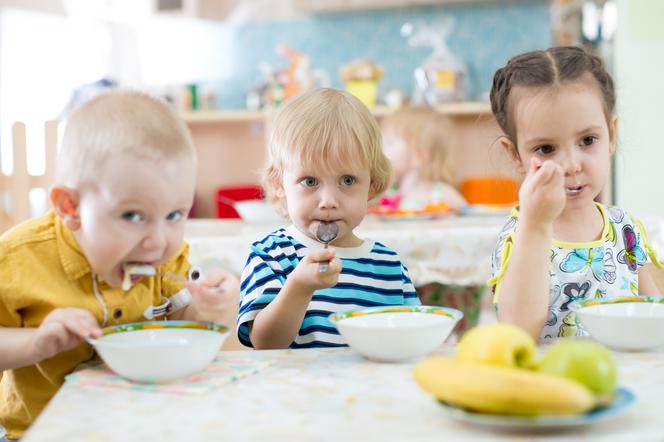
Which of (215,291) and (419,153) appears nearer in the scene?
(215,291)

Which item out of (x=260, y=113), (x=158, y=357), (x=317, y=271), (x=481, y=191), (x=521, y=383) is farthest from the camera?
(x=260, y=113)

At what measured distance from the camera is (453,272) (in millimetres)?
2211

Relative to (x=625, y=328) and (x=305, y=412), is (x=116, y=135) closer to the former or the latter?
(x=305, y=412)

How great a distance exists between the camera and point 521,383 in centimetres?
71

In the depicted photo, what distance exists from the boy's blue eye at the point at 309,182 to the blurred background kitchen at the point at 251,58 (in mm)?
2591

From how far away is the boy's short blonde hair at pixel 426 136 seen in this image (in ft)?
11.2

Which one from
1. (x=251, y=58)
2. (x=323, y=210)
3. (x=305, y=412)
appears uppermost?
(x=251, y=58)

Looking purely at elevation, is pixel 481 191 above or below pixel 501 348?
below

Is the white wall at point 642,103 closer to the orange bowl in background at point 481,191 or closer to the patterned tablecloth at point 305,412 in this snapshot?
the orange bowl in background at point 481,191

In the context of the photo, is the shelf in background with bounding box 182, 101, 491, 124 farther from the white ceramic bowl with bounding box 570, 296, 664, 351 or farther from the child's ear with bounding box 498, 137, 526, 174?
the white ceramic bowl with bounding box 570, 296, 664, 351

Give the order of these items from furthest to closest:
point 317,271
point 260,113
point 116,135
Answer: point 260,113 → point 317,271 → point 116,135

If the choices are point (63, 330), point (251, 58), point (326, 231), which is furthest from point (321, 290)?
point (251, 58)

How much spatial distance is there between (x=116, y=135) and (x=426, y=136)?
2.50m

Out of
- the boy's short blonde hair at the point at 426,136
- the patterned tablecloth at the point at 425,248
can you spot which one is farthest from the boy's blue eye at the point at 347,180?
the boy's short blonde hair at the point at 426,136
